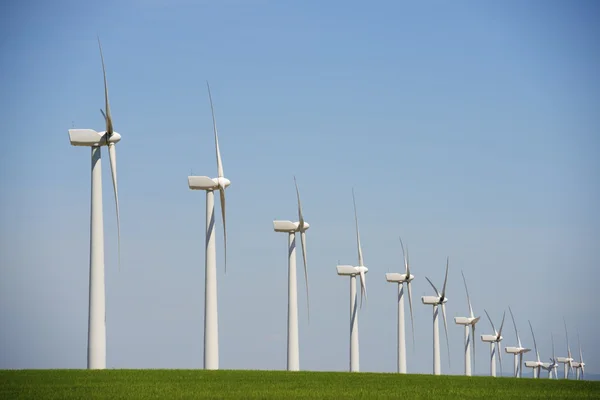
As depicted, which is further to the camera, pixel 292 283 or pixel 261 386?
pixel 292 283

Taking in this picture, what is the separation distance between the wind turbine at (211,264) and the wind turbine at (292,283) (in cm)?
1686

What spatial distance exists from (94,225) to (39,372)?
9360 millimetres

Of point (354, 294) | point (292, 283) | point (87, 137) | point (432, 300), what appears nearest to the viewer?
point (87, 137)

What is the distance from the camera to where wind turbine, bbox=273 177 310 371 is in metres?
98.1

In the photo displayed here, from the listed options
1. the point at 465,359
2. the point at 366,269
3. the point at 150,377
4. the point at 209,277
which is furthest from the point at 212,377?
the point at 465,359

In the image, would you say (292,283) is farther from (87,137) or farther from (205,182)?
(87,137)

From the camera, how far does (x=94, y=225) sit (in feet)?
230

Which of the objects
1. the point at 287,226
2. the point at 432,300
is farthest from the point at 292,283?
the point at 432,300

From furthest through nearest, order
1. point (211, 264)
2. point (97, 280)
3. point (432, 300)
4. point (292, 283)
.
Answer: point (432, 300)
point (292, 283)
point (211, 264)
point (97, 280)

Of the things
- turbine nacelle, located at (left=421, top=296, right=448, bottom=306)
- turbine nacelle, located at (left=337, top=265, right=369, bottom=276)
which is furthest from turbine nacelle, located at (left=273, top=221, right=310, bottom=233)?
turbine nacelle, located at (left=421, top=296, right=448, bottom=306)

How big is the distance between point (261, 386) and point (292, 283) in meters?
40.3

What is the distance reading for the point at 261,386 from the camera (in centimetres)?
6066

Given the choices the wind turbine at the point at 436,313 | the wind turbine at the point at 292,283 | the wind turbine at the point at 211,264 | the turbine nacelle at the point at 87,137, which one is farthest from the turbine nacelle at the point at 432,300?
the turbine nacelle at the point at 87,137

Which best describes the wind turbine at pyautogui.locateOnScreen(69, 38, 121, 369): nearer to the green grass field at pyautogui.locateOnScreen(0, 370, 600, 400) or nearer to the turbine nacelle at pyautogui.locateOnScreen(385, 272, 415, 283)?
the green grass field at pyautogui.locateOnScreen(0, 370, 600, 400)
